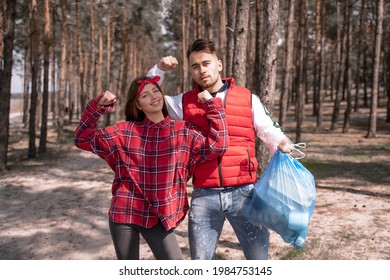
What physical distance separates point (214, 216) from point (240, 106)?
2.75 ft

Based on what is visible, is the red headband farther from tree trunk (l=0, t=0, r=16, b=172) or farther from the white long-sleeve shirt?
tree trunk (l=0, t=0, r=16, b=172)

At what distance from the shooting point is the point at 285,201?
272 cm

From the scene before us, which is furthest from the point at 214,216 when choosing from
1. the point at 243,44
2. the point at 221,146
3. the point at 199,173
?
the point at 243,44

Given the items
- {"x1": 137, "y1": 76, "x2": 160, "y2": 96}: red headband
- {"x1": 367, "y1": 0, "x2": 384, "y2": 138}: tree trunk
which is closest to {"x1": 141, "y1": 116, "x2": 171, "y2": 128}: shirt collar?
{"x1": 137, "y1": 76, "x2": 160, "y2": 96}: red headband

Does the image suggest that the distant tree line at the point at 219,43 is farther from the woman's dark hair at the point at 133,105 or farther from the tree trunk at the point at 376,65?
the woman's dark hair at the point at 133,105

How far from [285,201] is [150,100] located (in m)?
1.17

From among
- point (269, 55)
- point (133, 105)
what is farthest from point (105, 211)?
point (133, 105)

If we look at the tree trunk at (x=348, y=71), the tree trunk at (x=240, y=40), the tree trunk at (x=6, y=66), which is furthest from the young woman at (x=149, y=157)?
the tree trunk at (x=348, y=71)

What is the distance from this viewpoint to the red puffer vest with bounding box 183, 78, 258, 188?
2.85 metres

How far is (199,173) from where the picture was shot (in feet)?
9.46

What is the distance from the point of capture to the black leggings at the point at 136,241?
264 cm

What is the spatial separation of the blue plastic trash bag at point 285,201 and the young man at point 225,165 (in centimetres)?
13

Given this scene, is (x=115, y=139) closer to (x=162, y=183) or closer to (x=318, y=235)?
(x=162, y=183)
